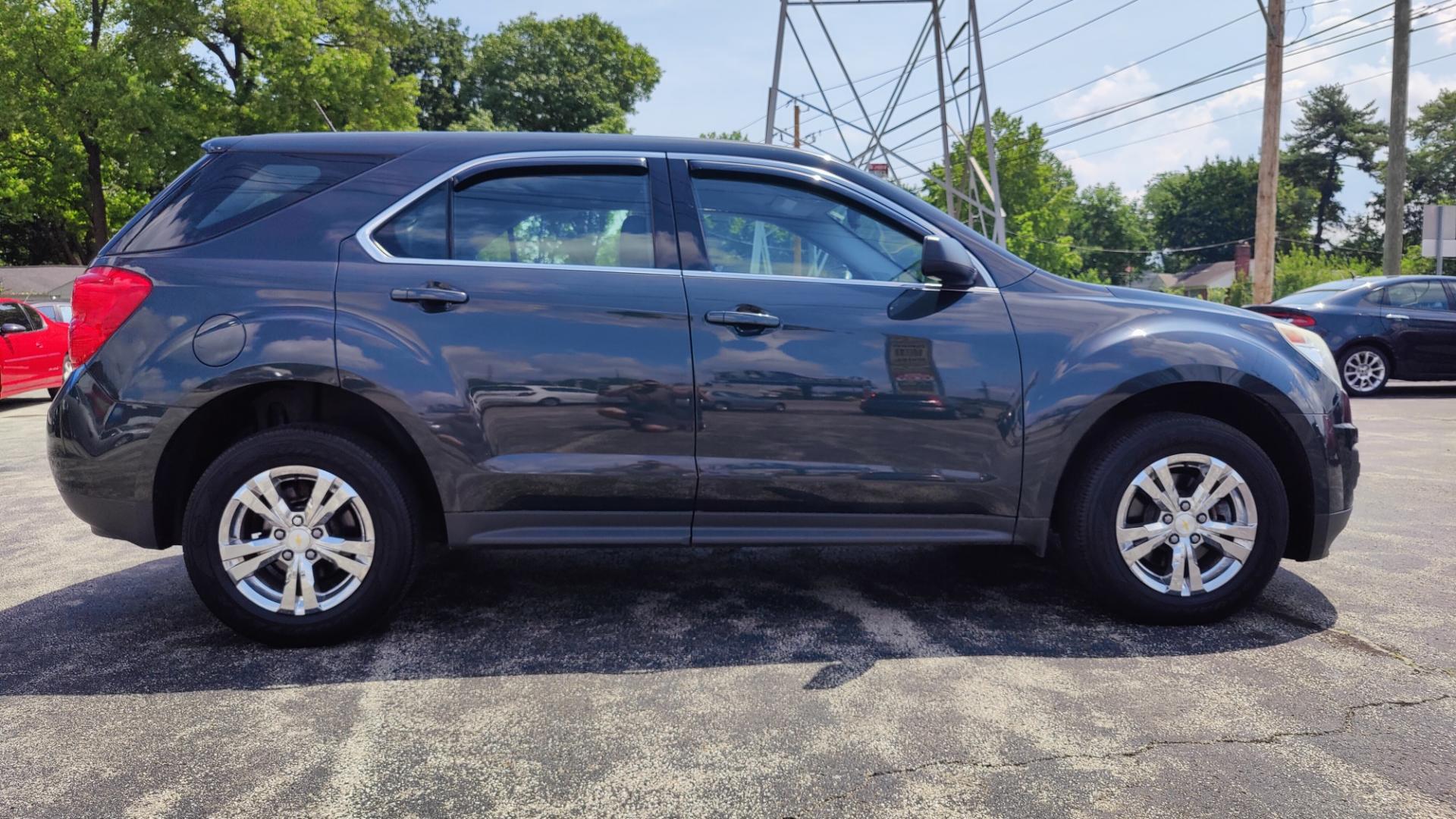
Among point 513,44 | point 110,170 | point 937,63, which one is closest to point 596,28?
point 513,44

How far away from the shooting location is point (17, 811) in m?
2.25

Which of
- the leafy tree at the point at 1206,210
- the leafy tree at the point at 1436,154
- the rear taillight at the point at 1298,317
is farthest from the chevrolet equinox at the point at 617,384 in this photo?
the leafy tree at the point at 1206,210

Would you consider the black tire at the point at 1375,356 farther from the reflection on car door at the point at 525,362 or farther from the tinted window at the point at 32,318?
the tinted window at the point at 32,318

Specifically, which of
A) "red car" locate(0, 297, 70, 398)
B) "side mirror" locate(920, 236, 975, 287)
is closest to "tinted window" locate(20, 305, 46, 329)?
"red car" locate(0, 297, 70, 398)

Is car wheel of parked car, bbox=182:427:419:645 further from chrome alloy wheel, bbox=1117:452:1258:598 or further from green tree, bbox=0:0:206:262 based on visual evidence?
green tree, bbox=0:0:206:262

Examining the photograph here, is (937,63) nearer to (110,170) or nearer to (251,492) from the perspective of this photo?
(251,492)

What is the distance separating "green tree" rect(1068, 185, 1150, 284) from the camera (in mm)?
97312

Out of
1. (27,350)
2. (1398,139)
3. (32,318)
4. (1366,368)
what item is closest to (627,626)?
(1366,368)

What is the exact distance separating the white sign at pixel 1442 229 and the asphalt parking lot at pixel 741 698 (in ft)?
47.8

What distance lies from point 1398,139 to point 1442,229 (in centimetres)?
263

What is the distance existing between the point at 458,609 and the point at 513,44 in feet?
161

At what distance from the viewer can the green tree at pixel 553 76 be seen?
153 ft

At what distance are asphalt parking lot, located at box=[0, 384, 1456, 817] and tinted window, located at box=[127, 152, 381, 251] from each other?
145 centimetres

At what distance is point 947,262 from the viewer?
331 cm
